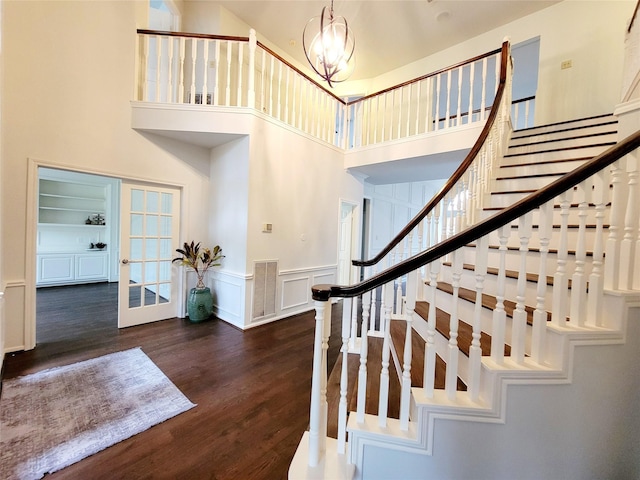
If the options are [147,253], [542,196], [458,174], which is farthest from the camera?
[147,253]

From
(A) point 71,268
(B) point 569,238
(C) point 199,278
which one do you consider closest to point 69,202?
(A) point 71,268

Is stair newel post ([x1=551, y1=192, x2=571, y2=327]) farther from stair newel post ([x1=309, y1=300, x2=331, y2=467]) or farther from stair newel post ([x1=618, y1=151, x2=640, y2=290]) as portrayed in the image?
stair newel post ([x1=309, y1=300, x2=331, y2=467])

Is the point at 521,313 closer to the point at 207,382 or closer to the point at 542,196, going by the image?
the point at 542,196

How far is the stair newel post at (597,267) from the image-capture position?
1187mm

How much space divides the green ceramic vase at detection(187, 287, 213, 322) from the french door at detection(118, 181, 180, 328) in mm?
366

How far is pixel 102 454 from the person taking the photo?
1509 mm

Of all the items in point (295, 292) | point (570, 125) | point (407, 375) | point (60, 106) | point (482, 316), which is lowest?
point (295, 292)

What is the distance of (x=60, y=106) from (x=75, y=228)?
408 cm

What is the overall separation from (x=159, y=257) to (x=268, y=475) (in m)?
3.13

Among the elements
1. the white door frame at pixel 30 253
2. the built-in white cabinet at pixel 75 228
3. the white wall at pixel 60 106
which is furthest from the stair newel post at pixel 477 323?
the built-in white cabinet at pixel 75 228

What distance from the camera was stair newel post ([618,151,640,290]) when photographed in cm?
119

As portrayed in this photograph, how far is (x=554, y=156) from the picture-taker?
9.00 ft

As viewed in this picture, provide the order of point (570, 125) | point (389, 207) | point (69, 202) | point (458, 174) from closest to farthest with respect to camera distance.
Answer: point (458, 174), point (570, 125), point (69, 202), point (389, 207)

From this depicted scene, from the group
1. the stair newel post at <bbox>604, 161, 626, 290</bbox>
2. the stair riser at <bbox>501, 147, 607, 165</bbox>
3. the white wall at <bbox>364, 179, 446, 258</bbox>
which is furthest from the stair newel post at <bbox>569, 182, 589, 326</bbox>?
the white wall at <bbox>364, 179, 446, 258</bbox>
